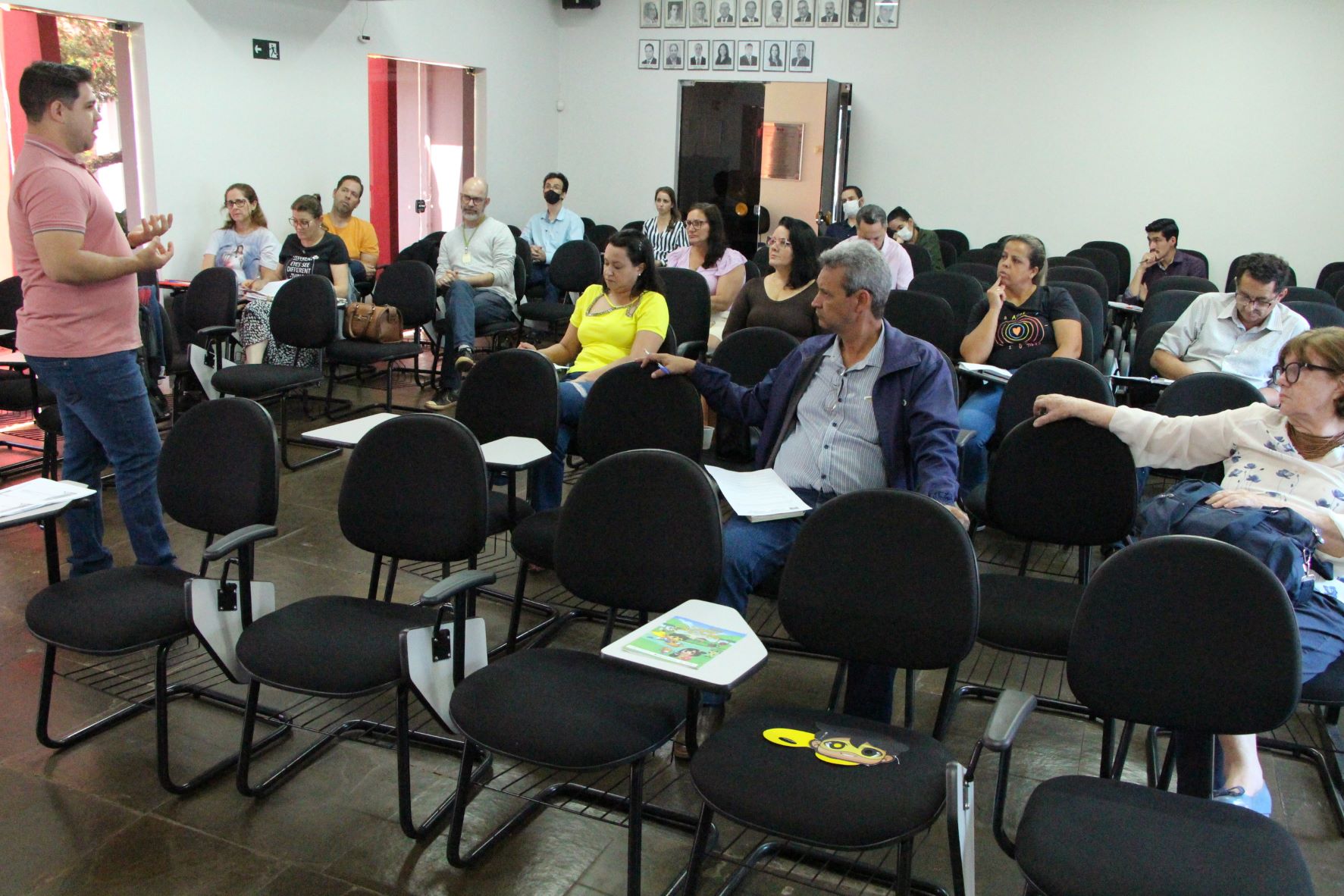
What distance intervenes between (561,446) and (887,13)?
7.13 m

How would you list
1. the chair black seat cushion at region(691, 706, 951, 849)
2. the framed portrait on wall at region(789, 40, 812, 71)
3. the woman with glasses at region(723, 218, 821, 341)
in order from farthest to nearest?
the framed portrait on wall at region(789, 40, 812, 71), the woman with glasses at region(723, 218, 821, 341), the chair black seat cushion at region(691, 706, 951, 849)

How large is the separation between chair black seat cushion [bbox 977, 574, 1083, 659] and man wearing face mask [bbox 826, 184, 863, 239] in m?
5.32

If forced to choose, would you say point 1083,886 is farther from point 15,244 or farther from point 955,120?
→ point 955,120

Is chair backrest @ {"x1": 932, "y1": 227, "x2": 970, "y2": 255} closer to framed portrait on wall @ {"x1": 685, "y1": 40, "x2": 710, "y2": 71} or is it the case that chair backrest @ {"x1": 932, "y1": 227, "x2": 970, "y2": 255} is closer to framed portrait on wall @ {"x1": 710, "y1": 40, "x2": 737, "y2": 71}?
framed portrait on wall @ {"x1": 710, "y1": 40, "x2": 737, "y2": 71}

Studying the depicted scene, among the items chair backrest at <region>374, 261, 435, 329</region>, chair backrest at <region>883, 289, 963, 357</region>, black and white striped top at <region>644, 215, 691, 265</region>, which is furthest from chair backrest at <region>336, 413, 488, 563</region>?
black and white striped top at <region>644, 215, 691, 265</region>

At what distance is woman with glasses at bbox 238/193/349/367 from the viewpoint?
6.23 meters

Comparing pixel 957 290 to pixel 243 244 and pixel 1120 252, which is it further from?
pixel 243 244

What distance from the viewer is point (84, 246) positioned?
10.8 ft

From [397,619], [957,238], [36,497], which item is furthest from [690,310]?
[957,238]

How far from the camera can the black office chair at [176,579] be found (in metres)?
2.61

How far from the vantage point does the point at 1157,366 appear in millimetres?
5016

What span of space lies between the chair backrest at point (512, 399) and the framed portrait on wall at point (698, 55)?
728 centimetres

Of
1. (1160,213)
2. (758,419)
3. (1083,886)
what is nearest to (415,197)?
(1160,213)

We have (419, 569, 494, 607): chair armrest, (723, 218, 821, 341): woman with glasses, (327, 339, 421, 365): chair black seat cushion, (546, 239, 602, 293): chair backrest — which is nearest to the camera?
(419, 569, 494, 607): chair armrest
